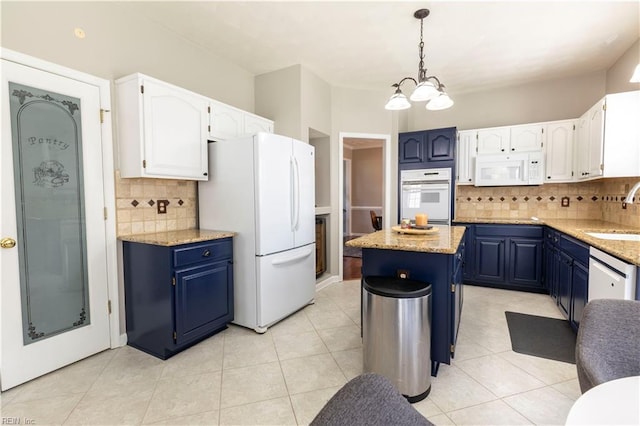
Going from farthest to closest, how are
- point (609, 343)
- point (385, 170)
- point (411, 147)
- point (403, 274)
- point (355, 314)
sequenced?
point (385, 170) < point (411, 147) < point (355, 314) < point (403, 274) < point (609, 343)

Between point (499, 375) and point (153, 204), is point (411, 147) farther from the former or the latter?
point (153, 204)

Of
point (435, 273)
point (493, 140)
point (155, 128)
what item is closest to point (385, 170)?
point (493, 140)

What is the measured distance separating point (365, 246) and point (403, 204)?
8.27 ft

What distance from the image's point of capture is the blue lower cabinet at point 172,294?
7.35 feet

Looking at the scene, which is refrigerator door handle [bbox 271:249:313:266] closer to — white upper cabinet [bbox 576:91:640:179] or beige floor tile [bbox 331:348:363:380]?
beige floor tile [bbox 331:348:363:380]

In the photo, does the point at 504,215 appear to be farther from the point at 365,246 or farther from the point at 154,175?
the point at 154,175

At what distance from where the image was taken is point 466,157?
13.8ft

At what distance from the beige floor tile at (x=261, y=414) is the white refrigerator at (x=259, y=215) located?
0.96 meters

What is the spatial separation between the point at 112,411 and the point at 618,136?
4599 mm

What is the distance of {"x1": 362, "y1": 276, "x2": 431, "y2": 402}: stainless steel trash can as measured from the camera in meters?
1.75

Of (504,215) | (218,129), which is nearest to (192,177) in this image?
(218,129)

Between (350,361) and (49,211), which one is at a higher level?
(49,211)

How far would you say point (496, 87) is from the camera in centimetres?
423

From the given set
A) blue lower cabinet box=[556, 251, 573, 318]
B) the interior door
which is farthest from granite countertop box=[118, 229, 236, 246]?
blue lower cabinet box=[556, 251, 573, 318]
